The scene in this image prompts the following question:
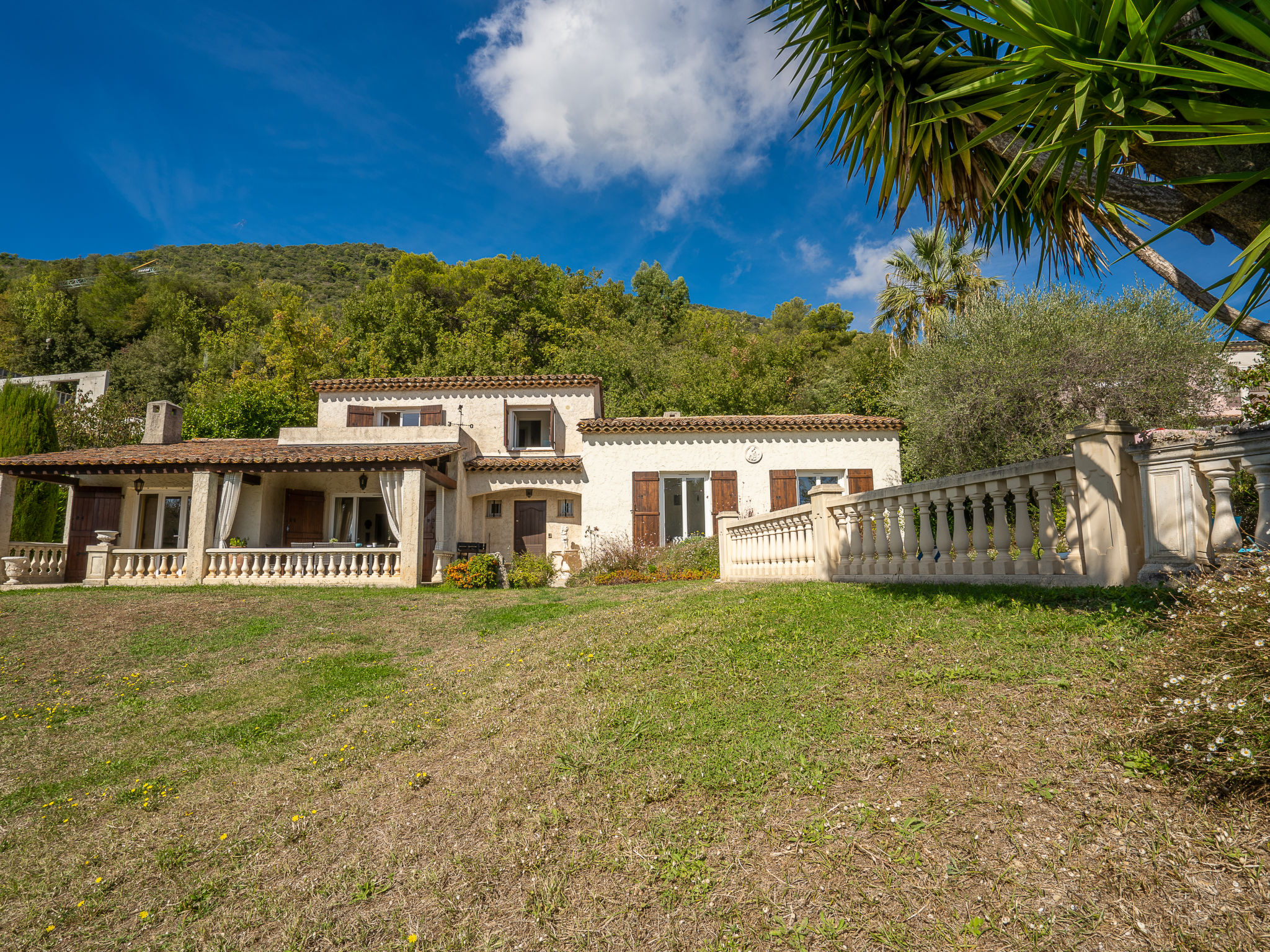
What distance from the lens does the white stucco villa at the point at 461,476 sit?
1606 centimetres

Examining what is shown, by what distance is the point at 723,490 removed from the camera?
732 inches

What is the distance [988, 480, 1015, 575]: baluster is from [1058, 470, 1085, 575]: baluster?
471mm

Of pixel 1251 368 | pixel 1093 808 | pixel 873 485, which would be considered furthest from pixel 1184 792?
pixel 873 485

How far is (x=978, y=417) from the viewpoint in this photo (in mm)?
14555

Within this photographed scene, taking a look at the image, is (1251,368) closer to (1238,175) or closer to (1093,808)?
(1238,175)

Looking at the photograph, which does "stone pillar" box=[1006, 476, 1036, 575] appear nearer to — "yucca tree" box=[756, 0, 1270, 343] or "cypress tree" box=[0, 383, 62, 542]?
"yucca tree" box=[756, 0, 1270, 343]

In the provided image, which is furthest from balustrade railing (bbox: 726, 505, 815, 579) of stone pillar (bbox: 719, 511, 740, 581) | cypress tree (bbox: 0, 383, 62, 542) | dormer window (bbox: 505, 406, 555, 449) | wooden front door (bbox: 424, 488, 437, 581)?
cypress tree (bbox: 0, 383, 62, 542)

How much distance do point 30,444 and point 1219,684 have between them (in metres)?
27.1

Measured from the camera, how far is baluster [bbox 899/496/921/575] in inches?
262

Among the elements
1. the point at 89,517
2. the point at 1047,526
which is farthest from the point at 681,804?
the point at 89,517

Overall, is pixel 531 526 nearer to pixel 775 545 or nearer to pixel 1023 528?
pixel 775 545

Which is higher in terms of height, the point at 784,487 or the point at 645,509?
the point at 784,487

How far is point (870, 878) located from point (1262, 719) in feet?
5.32

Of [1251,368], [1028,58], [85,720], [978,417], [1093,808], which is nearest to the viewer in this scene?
[1093,808]
